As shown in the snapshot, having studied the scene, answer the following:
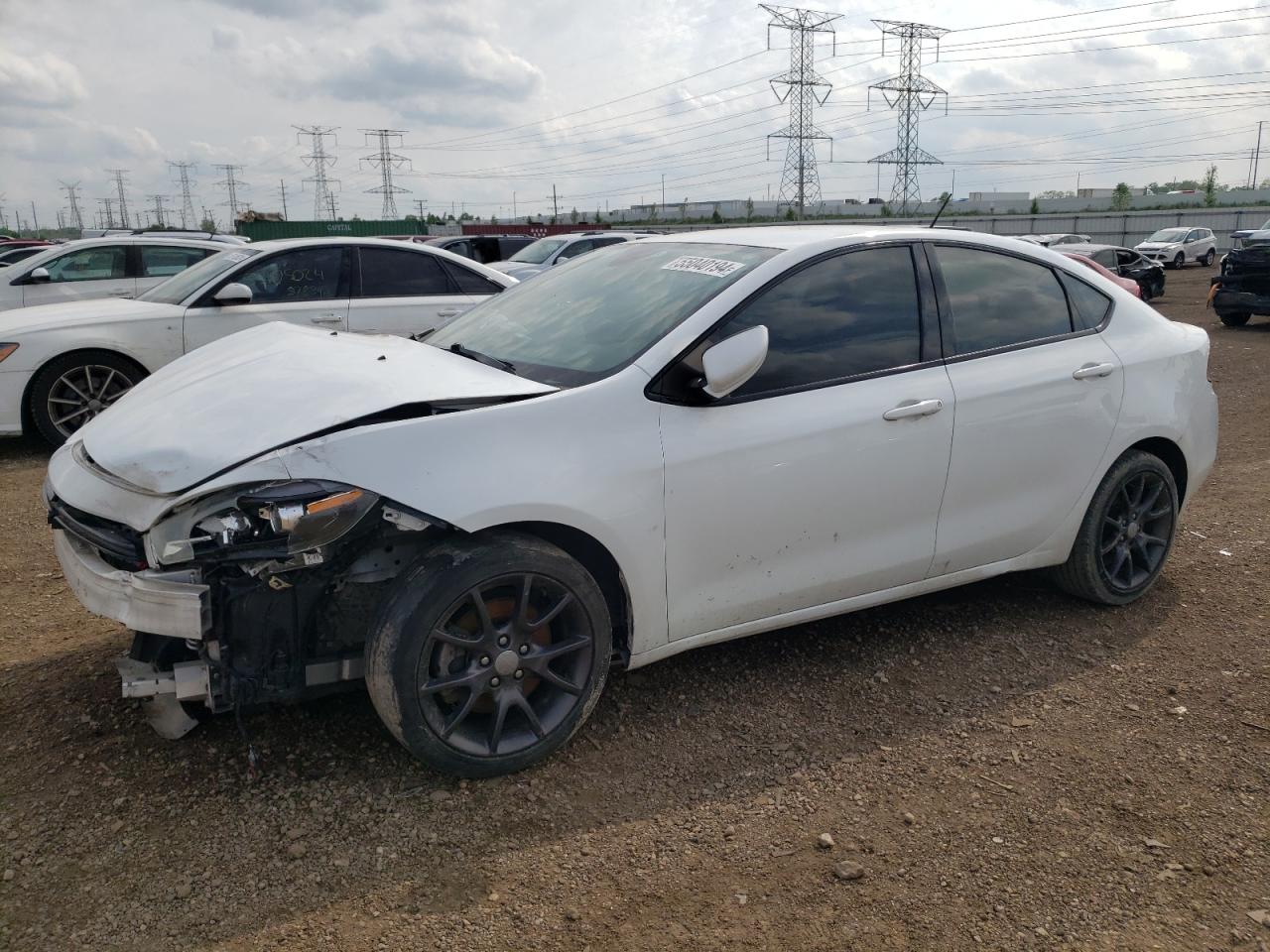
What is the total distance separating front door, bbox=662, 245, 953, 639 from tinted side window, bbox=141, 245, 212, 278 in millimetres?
8743

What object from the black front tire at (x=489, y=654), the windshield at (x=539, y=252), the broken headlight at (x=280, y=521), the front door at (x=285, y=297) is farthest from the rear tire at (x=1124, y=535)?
the windshield at (x=539, y=252)

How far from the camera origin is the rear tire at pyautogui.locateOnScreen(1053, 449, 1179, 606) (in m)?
4.34

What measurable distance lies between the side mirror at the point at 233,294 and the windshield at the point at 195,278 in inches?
11.9

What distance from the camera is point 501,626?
3053mm

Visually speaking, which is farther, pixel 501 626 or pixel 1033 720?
pixel 1033 720

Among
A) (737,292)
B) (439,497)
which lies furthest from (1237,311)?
(439,497)

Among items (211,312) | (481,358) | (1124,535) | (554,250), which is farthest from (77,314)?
(554,250)

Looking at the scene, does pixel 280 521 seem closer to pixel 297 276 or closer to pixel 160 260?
pixel 297 276

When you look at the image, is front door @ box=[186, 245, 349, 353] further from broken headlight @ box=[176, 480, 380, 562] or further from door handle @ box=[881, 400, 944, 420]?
door handle @ box=[881, 400, 944, 420]

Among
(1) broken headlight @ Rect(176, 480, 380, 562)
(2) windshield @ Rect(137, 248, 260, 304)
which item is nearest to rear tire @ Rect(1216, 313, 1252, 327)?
(2) windshield @ Rect(137, 248, 260, 304)

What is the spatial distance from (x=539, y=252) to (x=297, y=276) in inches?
418

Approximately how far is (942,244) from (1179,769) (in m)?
2.08

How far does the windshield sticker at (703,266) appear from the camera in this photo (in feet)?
11.8

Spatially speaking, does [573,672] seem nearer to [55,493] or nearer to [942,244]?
[55,493]
